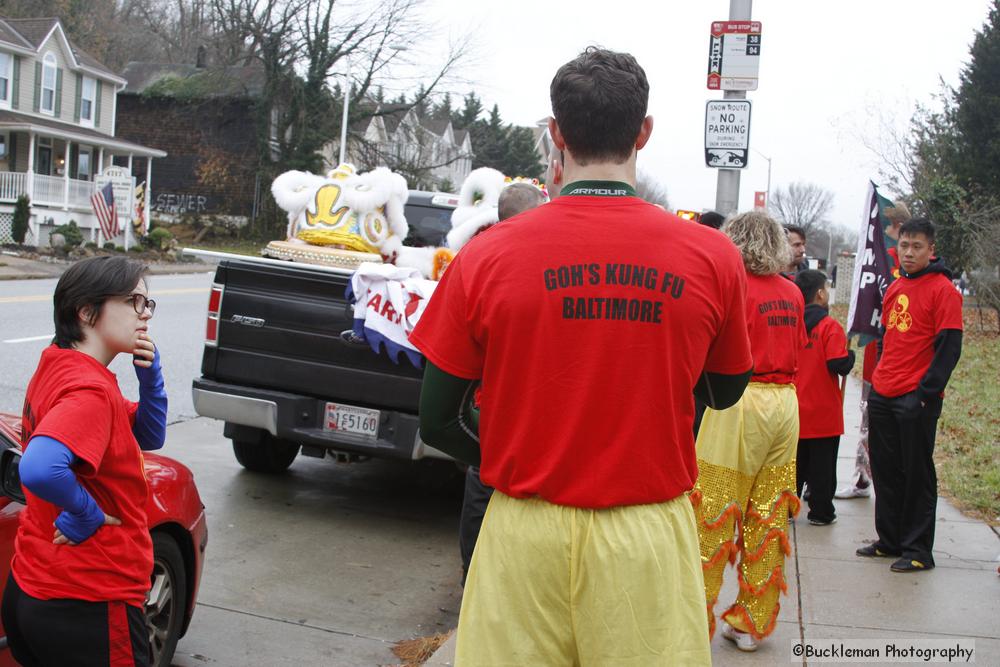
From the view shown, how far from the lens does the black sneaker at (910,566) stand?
564 cm

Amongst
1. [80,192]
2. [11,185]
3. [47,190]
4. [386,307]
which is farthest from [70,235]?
[386,307]

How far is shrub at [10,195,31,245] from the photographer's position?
3020 centimetres

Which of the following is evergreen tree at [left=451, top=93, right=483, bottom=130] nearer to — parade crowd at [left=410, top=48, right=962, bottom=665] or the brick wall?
the brick wall

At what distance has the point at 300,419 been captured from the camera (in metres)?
6.21

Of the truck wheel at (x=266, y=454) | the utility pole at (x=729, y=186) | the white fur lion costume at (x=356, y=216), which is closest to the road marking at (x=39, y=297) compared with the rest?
the truck wheel at (x=266, y=454)

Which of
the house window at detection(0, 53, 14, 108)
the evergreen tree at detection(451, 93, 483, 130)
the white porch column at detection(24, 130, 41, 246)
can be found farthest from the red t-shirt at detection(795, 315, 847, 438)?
the evergreen tree at detection(451, 93, 483, 130)

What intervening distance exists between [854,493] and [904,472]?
2.05 meters

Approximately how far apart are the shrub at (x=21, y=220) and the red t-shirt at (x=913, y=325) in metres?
29.5

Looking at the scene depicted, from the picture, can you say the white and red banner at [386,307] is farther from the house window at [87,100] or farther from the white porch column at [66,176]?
the house window at [87,100]

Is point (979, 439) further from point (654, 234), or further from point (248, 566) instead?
point (654, 234)

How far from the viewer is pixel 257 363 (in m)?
6.35

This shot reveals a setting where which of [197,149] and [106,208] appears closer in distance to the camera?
[106,208]

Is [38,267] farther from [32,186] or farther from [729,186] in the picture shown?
[729,186]

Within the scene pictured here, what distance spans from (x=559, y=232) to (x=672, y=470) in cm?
59
